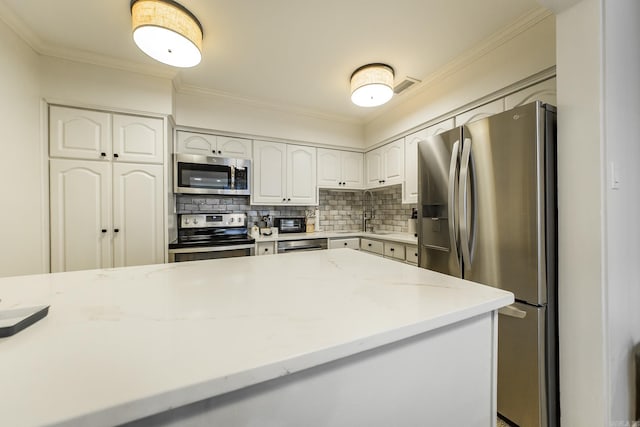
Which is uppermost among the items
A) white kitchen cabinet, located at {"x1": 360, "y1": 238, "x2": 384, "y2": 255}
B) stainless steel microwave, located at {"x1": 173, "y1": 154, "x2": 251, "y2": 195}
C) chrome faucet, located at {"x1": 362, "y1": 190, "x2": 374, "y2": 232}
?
A: stainless steel microwave, located at {"x1": 173, "y1": 154, "x2": 251, "y2": 195}

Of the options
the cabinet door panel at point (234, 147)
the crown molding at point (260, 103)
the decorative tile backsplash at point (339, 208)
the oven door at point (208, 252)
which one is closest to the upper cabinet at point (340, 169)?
the decorative tile backsplash at point (339, 208)

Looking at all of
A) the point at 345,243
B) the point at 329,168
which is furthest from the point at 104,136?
the point at 345,243

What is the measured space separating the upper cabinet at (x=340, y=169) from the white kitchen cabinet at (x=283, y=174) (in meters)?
0.14

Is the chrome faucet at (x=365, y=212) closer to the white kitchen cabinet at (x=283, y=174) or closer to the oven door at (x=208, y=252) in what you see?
the white kitchen cabinet at (x=283, y=174)

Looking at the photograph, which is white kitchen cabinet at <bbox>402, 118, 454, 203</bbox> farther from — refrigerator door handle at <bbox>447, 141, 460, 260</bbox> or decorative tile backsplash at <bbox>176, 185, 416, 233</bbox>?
refrigerator door handle at <bbox>447, 141, 460, 260</bbox>

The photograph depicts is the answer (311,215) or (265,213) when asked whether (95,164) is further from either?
(311,215)

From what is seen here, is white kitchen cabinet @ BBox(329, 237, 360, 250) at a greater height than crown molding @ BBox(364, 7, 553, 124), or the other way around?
crown molding @ BBox(364, 7, 553, 124)

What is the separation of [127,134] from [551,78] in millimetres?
3359

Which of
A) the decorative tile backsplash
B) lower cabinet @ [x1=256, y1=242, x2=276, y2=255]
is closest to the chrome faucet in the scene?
the decorative tile backsplash

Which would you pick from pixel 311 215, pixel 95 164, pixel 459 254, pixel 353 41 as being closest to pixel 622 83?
pixel 459 254

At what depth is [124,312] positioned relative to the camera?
1.97 ft

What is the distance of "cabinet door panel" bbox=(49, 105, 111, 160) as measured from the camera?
2.01m

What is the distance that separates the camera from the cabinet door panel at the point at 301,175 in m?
3.17

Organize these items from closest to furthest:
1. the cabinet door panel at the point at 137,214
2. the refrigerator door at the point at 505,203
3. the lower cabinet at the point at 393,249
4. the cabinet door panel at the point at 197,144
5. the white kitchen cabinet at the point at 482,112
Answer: the refrigerator door at the point at 505,203 < the white kitchen cabinet at the point at 482,112 < the cabinet door panel at the point at 137,214 < the lower cabinet at the point at 393,249 < the cabinet door panel at the point at 197,144
